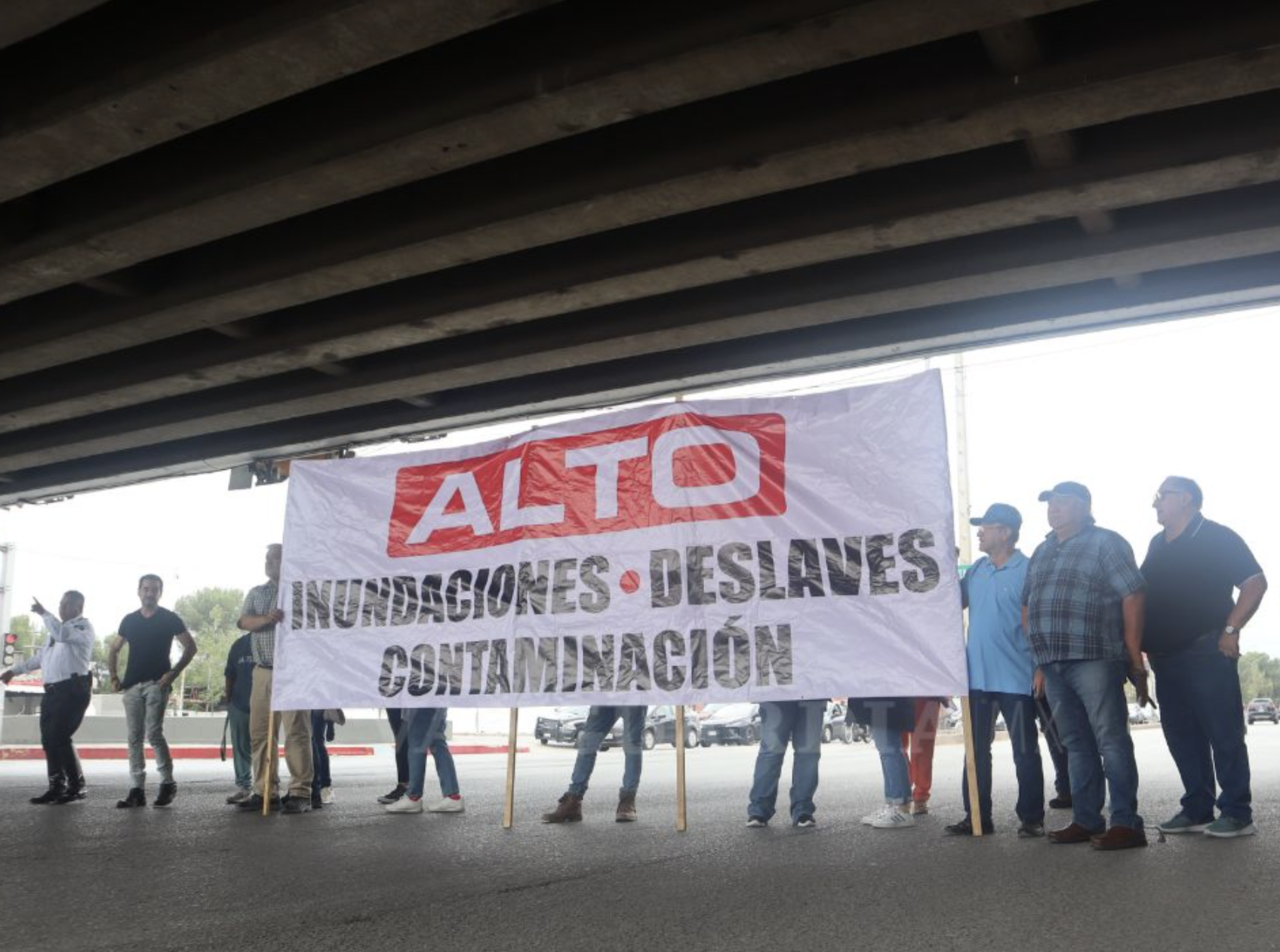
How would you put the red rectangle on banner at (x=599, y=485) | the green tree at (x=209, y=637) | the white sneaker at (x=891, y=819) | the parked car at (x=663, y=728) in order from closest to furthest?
the white sneaker at (x=891, y=819), the red rectangle on banner at (x=599, y=485), the parked car at (x=663, y=728), the green tree at (x=209, y=637)

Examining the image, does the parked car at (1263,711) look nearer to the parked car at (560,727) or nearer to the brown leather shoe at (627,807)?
the parked car at (560,727)

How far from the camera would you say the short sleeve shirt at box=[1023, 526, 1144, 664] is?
6.31 meters

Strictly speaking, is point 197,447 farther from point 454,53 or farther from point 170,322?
point 454,53

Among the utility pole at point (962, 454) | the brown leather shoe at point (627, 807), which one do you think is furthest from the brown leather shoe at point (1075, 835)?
the utility pole at point (962, 454)

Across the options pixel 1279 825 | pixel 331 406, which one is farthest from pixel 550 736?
pixel 1279 825

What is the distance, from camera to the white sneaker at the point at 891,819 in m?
Result: 7.53

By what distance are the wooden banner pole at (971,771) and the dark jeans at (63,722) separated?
773 cm

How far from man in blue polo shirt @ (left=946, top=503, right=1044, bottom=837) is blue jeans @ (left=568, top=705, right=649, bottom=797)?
2341mm

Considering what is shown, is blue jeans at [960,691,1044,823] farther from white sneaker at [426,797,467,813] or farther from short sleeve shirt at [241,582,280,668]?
short sleeve shirt at [241,582,280,668]

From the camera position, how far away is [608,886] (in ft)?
17.3

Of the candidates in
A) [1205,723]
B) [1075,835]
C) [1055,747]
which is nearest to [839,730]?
[1055,747]

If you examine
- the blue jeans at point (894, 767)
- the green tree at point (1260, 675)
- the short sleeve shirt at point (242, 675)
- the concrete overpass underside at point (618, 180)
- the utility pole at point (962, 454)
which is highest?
the utility pole at point (962, 454)

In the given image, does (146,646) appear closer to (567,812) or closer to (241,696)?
(241,696)

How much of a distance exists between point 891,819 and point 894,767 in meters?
0.34
